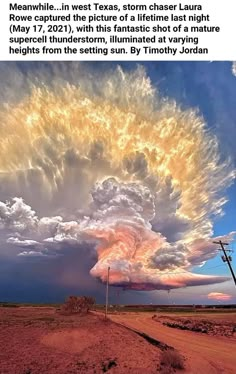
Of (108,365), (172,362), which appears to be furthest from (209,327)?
(108,365)

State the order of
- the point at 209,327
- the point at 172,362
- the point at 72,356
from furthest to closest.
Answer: the point at 209,327, the point at 72,356, the point at 172,362

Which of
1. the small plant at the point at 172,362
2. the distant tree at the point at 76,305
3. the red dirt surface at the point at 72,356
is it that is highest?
the small plant at the point at 172,362

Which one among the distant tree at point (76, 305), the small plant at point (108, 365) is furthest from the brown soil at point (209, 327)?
the distant tree at point (76, 305)

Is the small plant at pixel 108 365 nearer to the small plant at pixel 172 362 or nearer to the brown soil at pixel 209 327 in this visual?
the small plant at pixel 172 362

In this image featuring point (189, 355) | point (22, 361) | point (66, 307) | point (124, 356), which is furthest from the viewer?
point (66, 307)

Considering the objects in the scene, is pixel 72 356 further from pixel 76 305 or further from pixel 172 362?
pixel 76 305
